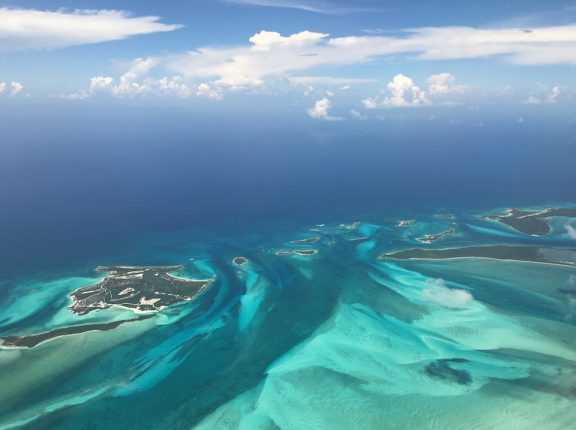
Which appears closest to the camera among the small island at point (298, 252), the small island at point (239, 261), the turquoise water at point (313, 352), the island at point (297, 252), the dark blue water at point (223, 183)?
the turquoise water at point (313, 352)

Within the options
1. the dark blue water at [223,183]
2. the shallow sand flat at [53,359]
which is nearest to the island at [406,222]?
the dark blue water at [223,183]

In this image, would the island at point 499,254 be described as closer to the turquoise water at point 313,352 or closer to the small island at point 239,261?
the turquoise water at point 313,352

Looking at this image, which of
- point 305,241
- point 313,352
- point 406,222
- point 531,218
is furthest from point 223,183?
point 313,352

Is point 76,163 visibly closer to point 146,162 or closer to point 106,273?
point 146,162

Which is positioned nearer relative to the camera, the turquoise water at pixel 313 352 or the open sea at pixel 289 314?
the turquoise water at pixel 313 352

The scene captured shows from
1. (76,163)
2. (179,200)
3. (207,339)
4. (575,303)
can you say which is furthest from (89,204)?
(575,303)

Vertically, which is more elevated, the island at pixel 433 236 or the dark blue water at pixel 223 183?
the dark blue water at pixel 223 183
